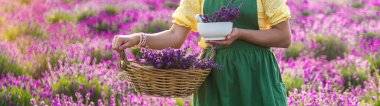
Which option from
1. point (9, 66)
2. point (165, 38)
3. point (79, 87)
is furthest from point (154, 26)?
point (165, 38)

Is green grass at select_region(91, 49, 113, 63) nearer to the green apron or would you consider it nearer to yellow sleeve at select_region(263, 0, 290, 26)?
the green apron

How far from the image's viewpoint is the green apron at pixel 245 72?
9.56 feet

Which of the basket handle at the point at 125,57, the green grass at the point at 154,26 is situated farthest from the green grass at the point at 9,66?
the green grass at the point at 154,26

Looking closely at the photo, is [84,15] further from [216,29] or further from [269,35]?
[216,29]

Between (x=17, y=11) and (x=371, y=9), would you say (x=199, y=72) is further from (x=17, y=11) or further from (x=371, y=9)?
(x=371, y=9)

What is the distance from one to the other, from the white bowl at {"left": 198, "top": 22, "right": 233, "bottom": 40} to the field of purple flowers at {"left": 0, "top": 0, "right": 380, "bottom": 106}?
1.92m

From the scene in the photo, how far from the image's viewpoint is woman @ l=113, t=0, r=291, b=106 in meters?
2.88

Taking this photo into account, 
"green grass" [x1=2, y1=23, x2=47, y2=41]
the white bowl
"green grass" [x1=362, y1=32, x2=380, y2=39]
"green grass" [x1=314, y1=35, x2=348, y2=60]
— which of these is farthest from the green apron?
"green grass" [x1=362, y1=32, x2=380, y2=39]

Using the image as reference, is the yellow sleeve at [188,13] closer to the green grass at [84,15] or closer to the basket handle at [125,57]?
the basket handle at [125,57]

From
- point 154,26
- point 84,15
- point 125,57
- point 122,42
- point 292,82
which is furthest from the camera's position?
point 84,15

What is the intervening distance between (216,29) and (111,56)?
492cm

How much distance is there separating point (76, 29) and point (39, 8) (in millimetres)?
3262

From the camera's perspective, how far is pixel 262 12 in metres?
2.94

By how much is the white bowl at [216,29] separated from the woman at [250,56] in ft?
0.57
